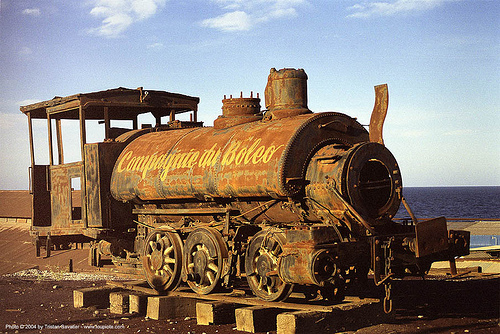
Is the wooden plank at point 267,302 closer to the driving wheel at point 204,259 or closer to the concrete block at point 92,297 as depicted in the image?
the driving wheel at point 204,259

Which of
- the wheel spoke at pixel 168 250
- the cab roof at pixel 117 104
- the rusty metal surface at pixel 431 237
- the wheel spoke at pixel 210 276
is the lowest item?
the wheel spoke at pixel 210 276

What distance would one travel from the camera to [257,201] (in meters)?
9.45

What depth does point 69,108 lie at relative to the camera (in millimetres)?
12961

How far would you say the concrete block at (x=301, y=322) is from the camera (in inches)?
311

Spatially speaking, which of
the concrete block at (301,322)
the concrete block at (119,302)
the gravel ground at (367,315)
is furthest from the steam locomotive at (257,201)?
the gravel ground at (367,315)

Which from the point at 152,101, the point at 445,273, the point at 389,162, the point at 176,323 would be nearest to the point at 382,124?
the point at 389,162

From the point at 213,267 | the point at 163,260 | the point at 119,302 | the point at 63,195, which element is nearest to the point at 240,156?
the point at 213,267

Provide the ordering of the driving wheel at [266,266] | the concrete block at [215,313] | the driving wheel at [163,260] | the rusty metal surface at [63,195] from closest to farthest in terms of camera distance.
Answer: the driving wheel at [266,266] < the concrete block at [215,313] < the driving wheel at [163,260] < the rusty metal surface at [63,195]

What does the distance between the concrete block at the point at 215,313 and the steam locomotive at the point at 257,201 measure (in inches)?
17.1

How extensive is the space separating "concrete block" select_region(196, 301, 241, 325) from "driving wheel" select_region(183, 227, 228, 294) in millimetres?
431

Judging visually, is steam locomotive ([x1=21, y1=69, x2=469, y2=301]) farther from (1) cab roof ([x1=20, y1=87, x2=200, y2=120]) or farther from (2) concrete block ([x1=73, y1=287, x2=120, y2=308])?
(2) concrete block ([x1=73, y1=287, x2=120, y2=308])

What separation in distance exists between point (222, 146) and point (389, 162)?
2571 millimetres

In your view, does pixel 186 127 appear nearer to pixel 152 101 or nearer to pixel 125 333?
pixel 152 101

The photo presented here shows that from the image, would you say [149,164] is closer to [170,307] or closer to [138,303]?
[138,303]
